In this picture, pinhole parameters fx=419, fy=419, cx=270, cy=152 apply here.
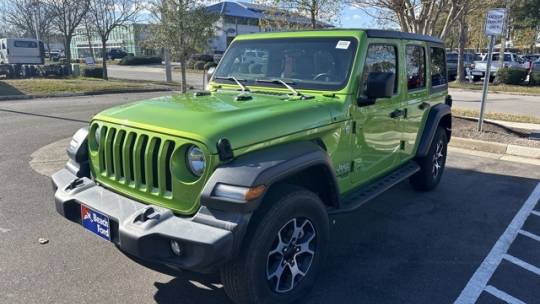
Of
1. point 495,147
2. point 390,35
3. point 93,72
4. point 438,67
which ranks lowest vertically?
point 495,147

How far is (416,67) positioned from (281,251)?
2.99 m

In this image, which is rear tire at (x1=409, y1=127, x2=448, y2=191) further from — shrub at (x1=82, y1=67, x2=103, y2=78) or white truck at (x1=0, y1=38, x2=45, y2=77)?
white truck at (x1=0, y1=38, x2=45, y2=77)

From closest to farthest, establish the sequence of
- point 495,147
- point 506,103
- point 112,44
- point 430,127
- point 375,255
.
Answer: point 375,255
point 430,127
point 495,147
point 506,103
point 112,44

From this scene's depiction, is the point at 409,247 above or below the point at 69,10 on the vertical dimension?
below

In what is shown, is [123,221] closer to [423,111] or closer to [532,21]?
[423,111]

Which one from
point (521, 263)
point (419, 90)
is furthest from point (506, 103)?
point (521, 263)

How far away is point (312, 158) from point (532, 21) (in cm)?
3844

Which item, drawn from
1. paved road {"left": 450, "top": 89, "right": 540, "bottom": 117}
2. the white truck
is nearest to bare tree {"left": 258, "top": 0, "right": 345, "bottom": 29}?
paved road {"left": 450, "top": 89, "right": 540, "bottom": 117}

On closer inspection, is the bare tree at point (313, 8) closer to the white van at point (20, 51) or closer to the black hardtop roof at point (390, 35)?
the black hardtop roof at point (390, 35)

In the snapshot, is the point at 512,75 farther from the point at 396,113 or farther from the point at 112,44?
the point at 112,44

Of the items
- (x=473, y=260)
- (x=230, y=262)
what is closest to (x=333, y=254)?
(x=473, y=260)

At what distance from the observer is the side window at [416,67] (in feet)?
15.0

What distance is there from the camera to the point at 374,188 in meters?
4.09

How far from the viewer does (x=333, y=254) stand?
150 inches
